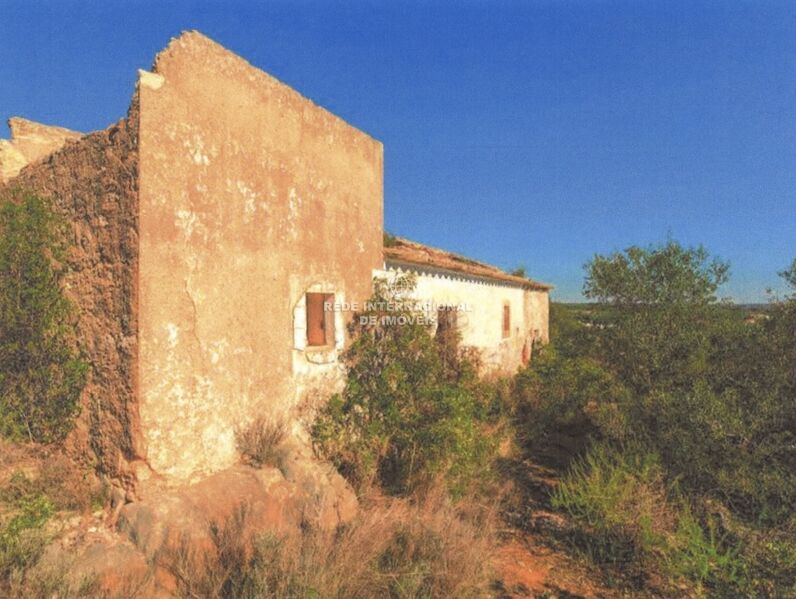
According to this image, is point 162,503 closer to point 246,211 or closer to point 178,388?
point 178,388

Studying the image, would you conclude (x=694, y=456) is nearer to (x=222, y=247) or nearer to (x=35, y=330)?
(x=222, y=247)

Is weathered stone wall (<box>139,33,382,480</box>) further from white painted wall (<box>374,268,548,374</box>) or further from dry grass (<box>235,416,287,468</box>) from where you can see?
white painted wall (<box>374,268,548,374</box>)

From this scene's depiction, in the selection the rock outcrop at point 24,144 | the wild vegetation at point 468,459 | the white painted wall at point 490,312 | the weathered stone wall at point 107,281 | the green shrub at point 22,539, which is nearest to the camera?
the green shrub at point 22,539

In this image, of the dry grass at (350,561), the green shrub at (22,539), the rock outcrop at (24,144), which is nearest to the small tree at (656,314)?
the dry grass at (350,561)

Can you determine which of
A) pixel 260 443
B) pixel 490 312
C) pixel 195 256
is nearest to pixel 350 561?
pixel 260 443

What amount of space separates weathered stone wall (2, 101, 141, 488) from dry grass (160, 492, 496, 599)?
89 cm

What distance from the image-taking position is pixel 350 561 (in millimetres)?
3211

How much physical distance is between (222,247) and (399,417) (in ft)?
9.39

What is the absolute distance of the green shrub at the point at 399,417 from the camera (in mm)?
5090

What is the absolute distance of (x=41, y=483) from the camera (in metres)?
3.44

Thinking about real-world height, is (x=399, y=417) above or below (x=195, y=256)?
below

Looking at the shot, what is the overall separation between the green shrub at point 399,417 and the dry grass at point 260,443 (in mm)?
805

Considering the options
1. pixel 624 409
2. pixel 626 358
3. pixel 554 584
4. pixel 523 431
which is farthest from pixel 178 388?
pixel 523 431

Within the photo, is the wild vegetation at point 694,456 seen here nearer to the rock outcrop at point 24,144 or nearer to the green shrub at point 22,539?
the green shrub at point 22,539
